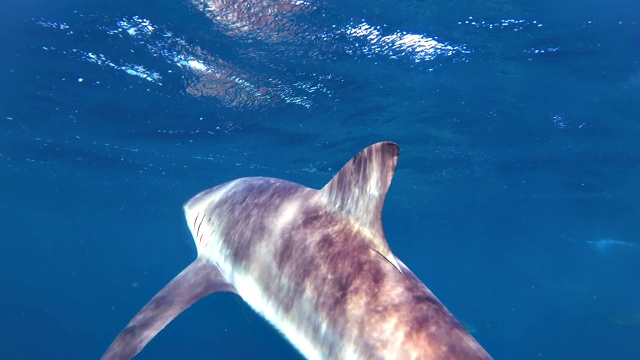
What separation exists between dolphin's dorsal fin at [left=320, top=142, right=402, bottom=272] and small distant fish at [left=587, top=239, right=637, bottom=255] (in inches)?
1759

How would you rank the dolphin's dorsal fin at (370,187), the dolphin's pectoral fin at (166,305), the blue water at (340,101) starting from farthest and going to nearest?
the blue water at (340,101) → the dolphin's pectoral fin at (166,305) → the dolphin's dorsal fin at (370,187)

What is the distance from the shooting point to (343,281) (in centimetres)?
236

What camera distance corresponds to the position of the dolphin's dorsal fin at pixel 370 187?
229 cm

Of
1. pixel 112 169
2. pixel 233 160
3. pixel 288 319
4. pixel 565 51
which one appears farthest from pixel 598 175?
pixel 112 169

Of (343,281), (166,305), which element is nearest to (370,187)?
(343,281)

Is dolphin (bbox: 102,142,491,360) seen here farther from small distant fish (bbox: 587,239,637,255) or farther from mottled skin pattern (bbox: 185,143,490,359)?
small distant fish (bbox: 587,239,637,255)

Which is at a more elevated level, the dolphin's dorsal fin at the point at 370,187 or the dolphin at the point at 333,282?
the dolphin's dorsal fin at the point at 370,187

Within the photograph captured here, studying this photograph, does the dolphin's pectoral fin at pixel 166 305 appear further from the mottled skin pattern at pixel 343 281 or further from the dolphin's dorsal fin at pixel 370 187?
the dolphin's dorsal fin at pixel 370 187

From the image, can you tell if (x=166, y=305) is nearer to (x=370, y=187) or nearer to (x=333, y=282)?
(x=333, y=282)

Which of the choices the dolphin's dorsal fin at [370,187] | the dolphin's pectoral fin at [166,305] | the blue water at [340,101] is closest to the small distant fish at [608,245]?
the blue water at [340,101]

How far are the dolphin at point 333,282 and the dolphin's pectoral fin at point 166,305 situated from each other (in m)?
0.01

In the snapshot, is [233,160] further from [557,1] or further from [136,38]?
[557,1]

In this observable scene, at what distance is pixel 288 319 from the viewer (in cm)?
264

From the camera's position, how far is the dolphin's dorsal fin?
2.29 meters
